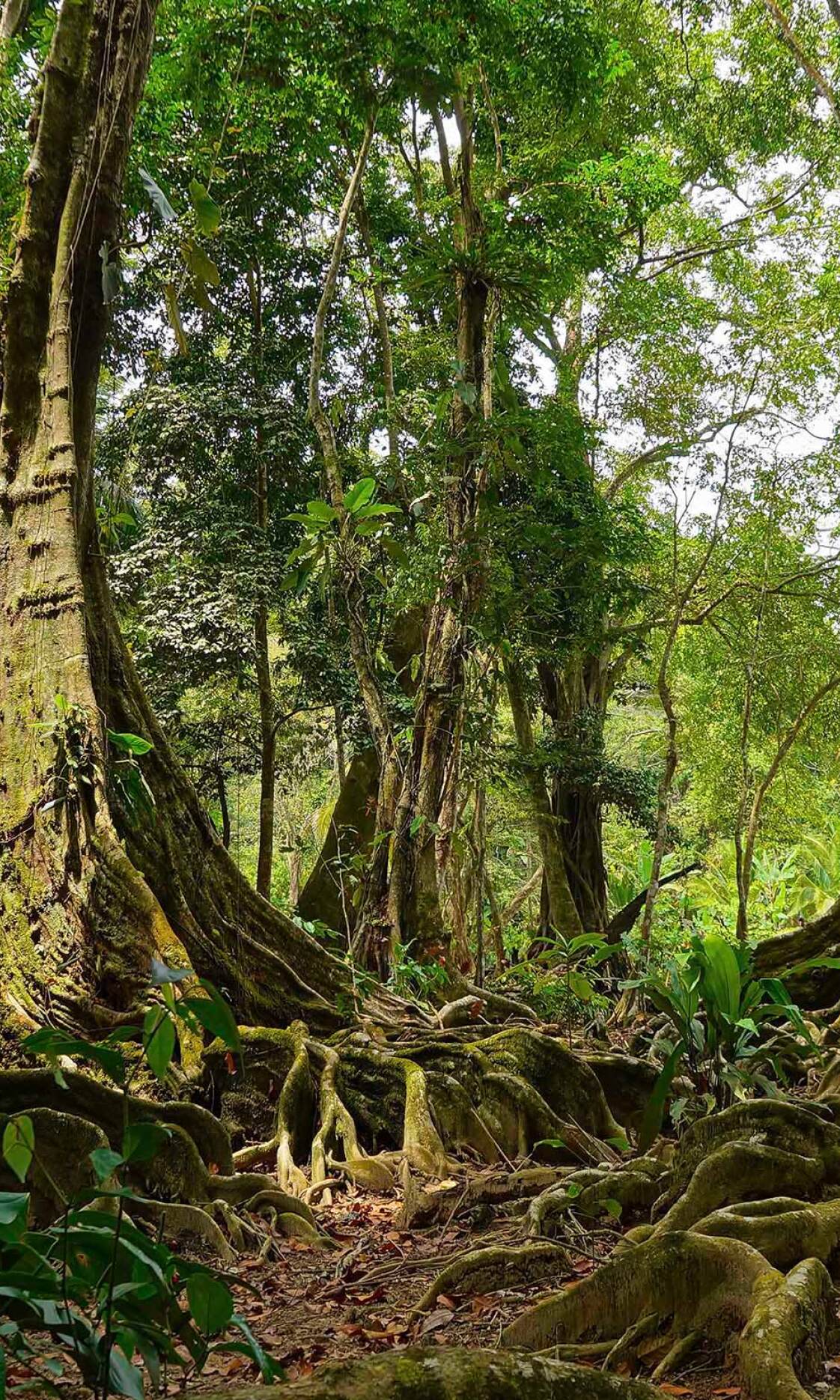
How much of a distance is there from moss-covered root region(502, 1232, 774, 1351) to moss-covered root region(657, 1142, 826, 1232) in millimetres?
485

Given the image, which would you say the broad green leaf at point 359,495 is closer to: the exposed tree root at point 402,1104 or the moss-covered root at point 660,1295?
the exposed tree root at point 402,1104

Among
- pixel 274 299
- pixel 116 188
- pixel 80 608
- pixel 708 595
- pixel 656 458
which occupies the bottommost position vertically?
pixel 80 608

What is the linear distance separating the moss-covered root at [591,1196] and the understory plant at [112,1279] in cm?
175

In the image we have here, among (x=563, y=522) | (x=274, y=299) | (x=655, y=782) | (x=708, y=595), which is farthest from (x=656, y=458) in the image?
(x=274, y=299)

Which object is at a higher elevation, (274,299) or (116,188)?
(274,299)

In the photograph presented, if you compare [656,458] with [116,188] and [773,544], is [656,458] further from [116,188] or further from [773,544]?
[116,188]

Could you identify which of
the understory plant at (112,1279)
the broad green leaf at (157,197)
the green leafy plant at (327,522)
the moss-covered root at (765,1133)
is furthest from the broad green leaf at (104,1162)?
the green leafy plant at (327,522)

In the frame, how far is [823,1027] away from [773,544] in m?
6.03

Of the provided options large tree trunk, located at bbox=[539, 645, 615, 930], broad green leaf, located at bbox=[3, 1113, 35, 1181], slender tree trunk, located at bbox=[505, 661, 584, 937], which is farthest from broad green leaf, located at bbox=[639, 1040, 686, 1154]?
large tree trunk, located at bbox=[539, 645, 615, 930]

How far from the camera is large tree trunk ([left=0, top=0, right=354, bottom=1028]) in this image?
3.74 meters

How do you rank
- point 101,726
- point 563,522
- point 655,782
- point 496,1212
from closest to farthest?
point 496,1212 → point 101,726 → point 563,522 → point 655,782

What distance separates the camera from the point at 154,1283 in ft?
4.42

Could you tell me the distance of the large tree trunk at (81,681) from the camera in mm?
3736

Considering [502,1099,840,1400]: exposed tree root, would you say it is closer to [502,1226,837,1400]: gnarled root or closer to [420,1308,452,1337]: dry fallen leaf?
[502,1226,837,1400]: gnarled root
